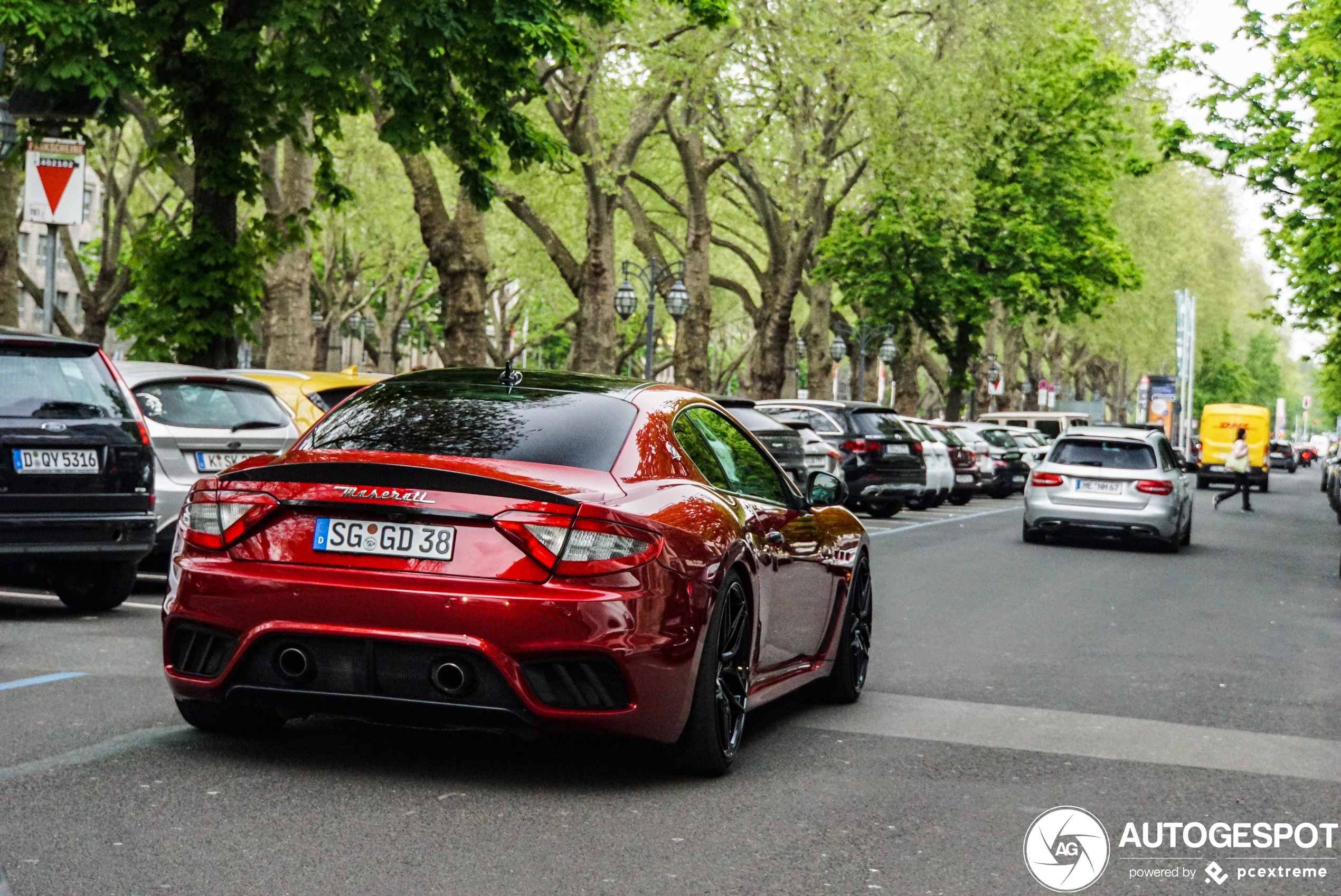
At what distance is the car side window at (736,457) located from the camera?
7.15m

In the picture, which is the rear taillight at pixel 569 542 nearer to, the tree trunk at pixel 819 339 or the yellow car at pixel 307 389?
the yellow car at pixel 307 389

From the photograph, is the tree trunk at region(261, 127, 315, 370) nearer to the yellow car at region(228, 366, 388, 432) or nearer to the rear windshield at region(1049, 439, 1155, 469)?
the rear windshield at region(1049, 439, 1155, 469)

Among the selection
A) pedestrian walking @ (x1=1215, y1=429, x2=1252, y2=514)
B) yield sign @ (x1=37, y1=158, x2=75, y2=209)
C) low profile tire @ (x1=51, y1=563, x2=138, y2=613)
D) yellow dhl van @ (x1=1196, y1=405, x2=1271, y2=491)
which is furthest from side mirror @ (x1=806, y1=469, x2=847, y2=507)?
yellow dhl van @ (x1=1196, y1=405, x2=1271, y2=491)

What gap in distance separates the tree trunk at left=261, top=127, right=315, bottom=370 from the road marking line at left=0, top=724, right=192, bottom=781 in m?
19.9

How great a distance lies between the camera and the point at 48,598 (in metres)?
11.9

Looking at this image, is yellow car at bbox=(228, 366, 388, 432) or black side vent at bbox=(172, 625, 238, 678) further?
yellow car at bbox=(228, 366, 388, 432)

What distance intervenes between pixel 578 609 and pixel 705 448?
145 centimetres

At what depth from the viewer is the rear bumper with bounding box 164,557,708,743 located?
573 centimetres

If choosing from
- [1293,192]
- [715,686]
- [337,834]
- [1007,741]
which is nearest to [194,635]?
[337,834]

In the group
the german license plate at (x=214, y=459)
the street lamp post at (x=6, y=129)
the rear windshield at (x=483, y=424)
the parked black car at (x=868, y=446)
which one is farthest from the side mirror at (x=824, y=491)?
the parked black car at (x=868, y=446)

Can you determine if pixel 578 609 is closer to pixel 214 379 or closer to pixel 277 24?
pixel 214 379

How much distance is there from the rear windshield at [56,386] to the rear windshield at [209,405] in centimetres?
158

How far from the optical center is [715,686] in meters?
6.28

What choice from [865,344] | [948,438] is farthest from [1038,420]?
[948,438]
